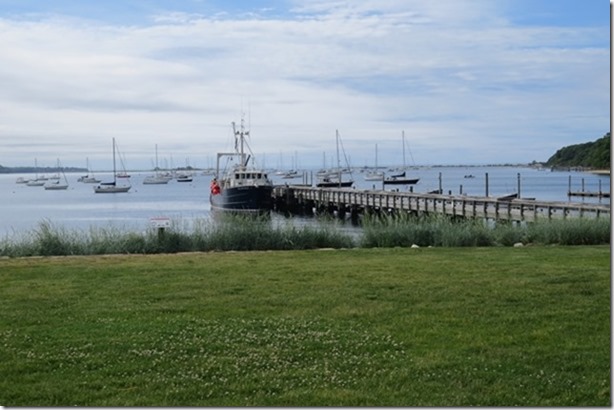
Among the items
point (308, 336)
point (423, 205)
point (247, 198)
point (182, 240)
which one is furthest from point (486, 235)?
point (247, 198)

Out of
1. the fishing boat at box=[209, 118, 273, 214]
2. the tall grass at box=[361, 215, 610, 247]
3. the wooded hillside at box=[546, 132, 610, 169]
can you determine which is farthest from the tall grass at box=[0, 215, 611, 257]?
the wooded hillside at box=[546, 132, 610, 169]

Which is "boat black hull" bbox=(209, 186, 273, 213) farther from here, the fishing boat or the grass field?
the grass field

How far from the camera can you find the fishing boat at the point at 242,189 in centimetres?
4706

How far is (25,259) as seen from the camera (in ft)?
41.0

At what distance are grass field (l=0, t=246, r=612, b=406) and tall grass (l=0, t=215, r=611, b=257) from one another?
3889 mm

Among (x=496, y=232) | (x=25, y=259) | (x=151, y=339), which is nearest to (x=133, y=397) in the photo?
(x=151, y=339)

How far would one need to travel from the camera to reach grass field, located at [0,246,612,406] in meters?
5.07

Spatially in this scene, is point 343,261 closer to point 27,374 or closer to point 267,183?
point 27,374

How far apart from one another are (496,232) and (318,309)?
9.38 meters

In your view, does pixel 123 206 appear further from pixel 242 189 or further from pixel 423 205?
pixel 423 205

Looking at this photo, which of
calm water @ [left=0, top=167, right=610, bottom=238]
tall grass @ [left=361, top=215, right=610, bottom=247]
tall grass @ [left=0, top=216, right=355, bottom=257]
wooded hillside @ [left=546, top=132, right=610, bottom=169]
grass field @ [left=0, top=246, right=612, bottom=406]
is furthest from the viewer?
wooded hillside @ [left=546, top=132, right=610, bottom=169]

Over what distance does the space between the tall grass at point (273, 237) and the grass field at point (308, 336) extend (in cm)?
389

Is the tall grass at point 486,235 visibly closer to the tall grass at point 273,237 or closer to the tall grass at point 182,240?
the tall grass at point 273,237

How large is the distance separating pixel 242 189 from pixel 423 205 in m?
13.5
